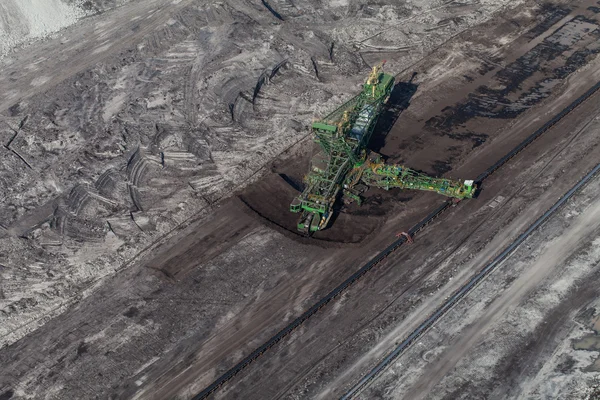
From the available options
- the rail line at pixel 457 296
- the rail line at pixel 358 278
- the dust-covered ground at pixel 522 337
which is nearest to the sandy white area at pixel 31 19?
the rail line at pixel 358 278

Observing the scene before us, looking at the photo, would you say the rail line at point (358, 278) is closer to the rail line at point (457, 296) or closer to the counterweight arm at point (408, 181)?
the rail line at point (457, 296)

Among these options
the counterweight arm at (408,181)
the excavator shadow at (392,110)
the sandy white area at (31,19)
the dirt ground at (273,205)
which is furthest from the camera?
the sandy white area at (31,19)

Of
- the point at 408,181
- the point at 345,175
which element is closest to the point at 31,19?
the point at 345,175

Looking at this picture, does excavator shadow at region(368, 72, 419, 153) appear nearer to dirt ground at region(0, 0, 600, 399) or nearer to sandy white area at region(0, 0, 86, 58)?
dirt ground at region(0, 0, 600, 399)

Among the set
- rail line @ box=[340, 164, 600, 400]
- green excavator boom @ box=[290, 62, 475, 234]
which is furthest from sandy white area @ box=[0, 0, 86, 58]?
rail line @ box=[340, 164, 600, 400]

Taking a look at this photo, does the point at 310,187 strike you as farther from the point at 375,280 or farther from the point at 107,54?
the point at 107,54

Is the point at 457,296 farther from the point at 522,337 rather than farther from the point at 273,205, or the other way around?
the point at 273,205

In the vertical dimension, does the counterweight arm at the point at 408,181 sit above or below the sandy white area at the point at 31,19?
below

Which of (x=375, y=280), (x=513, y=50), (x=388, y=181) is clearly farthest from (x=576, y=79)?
(x=375, y=280)
